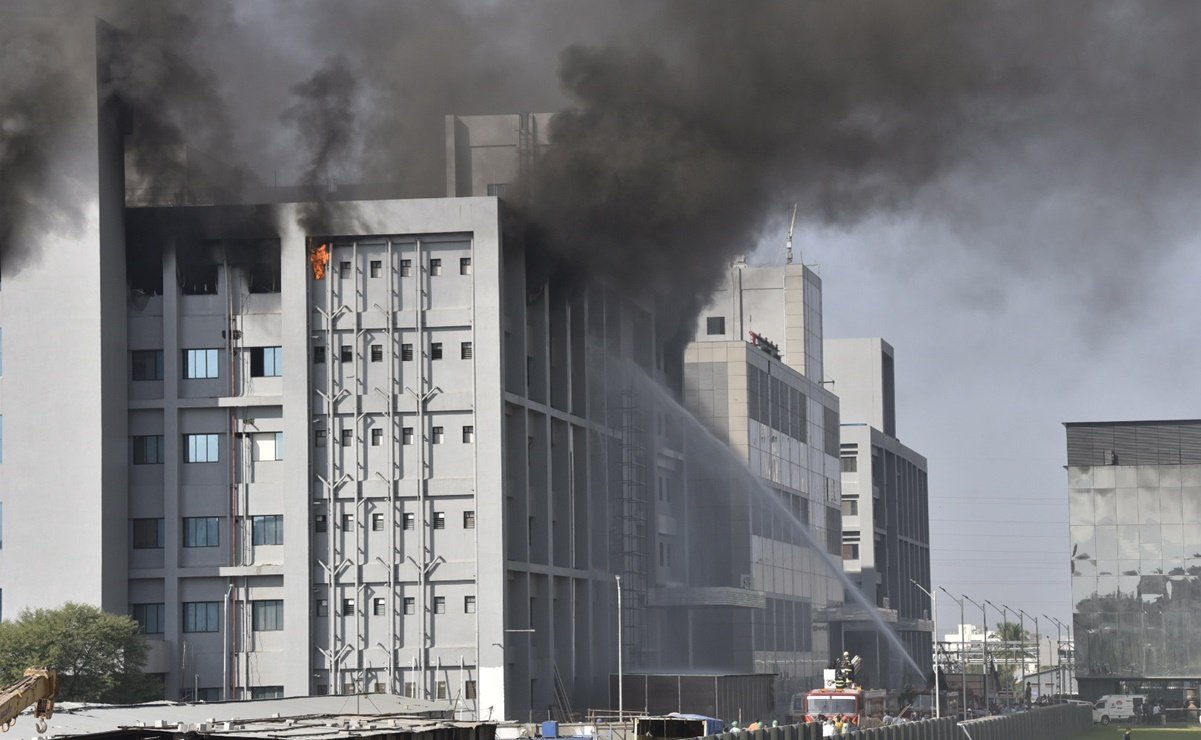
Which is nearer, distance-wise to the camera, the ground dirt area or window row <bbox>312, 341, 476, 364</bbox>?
window row <bbox>312, 341, 476, 364</bbox>

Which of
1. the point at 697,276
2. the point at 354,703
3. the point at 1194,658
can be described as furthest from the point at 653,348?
the point at 1194,658

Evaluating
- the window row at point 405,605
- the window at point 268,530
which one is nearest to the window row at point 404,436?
the window at point 268,530

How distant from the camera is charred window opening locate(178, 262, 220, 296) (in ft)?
332

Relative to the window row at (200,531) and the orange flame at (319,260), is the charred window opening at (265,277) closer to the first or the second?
the orange flame at (319,260)

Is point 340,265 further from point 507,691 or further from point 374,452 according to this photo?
point 507,691

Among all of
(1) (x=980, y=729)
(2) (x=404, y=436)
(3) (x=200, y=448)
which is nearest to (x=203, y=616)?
(3) (x=200, y=448)

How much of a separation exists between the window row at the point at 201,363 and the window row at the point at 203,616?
454 inches

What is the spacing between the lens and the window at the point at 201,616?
9919 cm

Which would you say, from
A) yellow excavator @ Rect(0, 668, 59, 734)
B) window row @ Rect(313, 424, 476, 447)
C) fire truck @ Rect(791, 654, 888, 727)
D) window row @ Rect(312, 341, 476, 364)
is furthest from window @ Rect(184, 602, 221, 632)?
yellow excavator @ Rect(0, 668, 59, 734)

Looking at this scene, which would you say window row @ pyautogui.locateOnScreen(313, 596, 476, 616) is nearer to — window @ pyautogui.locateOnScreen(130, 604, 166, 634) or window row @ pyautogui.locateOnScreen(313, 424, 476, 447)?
window row @ pyautogui.locateOnScreen(313, 424, 476, 447)

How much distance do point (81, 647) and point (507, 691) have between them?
20853 millimetres

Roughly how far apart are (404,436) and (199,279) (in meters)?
13.7

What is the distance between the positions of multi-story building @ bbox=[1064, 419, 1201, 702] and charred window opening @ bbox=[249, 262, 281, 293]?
7719cm

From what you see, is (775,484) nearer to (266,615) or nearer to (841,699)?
(266,615)
